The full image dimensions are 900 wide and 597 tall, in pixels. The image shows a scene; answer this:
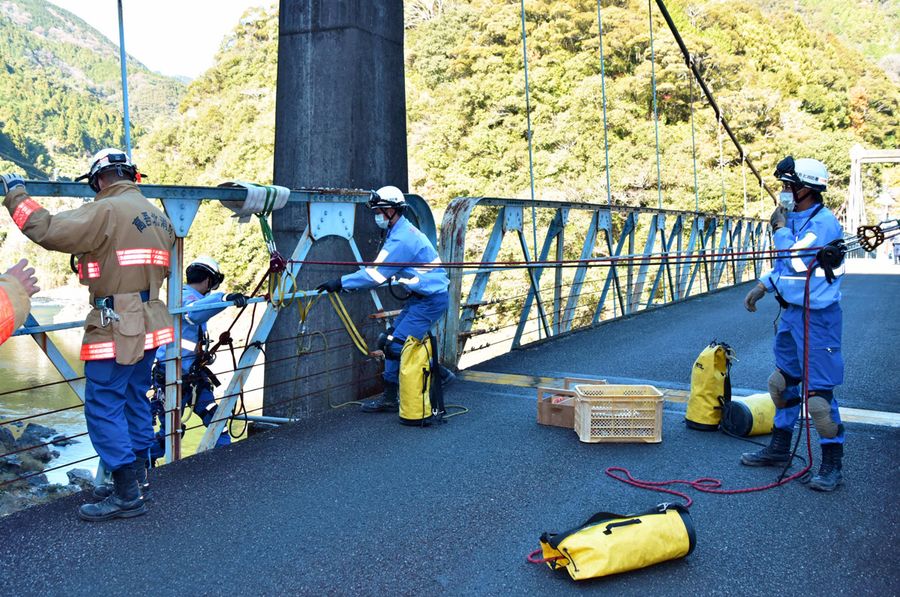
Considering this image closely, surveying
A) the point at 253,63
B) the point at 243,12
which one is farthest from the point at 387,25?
the point at 243,12

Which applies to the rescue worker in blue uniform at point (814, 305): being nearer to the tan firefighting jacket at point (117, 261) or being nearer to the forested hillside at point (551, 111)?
the tan firefighting jacket at point (117, 261)

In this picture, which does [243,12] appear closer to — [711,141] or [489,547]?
[711,141]

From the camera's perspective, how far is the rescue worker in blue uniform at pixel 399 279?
549cm

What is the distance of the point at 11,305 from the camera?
217 centimetres

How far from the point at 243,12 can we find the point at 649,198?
3784 centimetres

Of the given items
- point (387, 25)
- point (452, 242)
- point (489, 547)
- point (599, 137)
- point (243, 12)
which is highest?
point (243, 12)

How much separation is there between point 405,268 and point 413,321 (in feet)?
1.38

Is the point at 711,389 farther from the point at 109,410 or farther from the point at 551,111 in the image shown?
the point at 551,111

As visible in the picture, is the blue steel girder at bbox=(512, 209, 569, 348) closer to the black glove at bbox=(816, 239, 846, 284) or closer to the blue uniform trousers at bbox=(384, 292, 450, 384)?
the blue uniform trousers at bbox=(384, 292, 450, 384)

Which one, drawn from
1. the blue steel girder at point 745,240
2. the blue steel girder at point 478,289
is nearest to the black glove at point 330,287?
the blue steel girder at point 478,289

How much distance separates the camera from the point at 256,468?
4387 mm

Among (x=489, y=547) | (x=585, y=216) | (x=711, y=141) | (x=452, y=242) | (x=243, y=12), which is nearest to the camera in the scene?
(x=489, y=547)

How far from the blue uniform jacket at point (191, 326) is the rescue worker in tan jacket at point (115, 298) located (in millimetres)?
1304

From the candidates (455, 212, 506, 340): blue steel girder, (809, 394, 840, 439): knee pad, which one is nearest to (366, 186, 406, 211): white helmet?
(455, 212, 506, 340): blue steel girder
